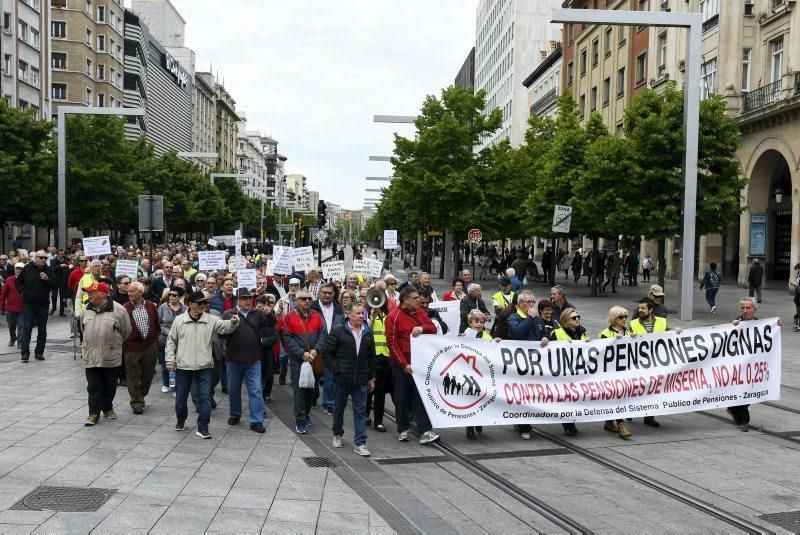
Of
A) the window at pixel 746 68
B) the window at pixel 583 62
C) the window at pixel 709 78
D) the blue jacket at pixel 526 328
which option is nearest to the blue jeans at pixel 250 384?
the blue jacket at pixel 526 328

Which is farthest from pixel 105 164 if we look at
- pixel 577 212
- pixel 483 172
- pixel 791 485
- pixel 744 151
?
pixel 791 485

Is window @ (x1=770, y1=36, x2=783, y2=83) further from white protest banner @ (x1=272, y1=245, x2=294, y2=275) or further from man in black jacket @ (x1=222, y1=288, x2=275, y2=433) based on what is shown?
man in black jacket @ (x1=222, y1=288, x2=275, y2=433)

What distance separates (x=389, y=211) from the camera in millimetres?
60062

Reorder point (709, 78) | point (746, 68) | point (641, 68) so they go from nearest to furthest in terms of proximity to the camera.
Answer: point (746, 68) < point (709, 78) < point (641, 68)

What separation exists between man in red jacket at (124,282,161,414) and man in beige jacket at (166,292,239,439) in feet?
4.23

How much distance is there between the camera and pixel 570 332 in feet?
33.1

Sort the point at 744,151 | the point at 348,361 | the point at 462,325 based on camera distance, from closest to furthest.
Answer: the point at 348,361 → the point at 462,325 → the point at 744,151

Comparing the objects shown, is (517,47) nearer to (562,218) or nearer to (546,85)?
(546,85)

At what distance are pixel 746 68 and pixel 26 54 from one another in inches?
1629

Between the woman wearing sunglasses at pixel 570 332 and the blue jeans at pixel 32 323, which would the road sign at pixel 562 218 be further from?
the woman wearing sunglasses at pixel 570 332

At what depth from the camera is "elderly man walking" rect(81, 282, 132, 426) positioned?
9.90m

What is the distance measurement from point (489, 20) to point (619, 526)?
110 metres

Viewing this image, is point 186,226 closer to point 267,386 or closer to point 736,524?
point 267,386

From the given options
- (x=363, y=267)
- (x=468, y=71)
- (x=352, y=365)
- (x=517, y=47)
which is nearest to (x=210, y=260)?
(x=363, y=267)
